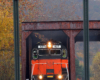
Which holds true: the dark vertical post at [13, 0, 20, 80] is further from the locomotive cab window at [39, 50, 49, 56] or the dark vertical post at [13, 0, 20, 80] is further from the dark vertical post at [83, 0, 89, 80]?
the locomotive cab window at [39, 50, 49, 56]

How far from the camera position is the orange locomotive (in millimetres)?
5449

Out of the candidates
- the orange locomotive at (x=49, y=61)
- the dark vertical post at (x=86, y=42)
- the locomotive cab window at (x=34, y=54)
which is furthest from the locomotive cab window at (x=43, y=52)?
the dark vertical post at (x=86, y=42)

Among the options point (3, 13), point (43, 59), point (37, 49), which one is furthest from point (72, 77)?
point (3, 13)

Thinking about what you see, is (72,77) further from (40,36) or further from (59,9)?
(59,9)

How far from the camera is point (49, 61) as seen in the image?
18.3 feet

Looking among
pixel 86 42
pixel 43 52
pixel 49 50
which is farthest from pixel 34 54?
pixel 86 42

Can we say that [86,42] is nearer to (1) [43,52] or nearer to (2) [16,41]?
(2) [16,41]

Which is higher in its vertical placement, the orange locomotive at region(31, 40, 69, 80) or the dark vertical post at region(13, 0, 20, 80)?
the dark vertical post at region(13, 0, 20, 80)

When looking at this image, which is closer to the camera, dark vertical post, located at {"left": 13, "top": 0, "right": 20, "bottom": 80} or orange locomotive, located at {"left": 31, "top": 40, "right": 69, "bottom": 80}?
dark vertical post, located at {"left": 13, "top": 0, "right": 20, "bottom": 80}

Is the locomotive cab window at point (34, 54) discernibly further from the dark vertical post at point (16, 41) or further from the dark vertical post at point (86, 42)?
the dark vertical post at point (86, 42)

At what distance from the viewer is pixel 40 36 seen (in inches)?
356

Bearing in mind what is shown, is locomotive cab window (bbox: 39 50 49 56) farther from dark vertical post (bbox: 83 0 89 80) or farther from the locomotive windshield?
dark vertical post (bbox: 83 0 89 80)

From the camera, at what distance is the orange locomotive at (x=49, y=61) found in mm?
5449

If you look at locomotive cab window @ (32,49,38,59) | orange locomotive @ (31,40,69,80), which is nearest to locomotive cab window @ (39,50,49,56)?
orange locomotive @ (31,40,69,80)
